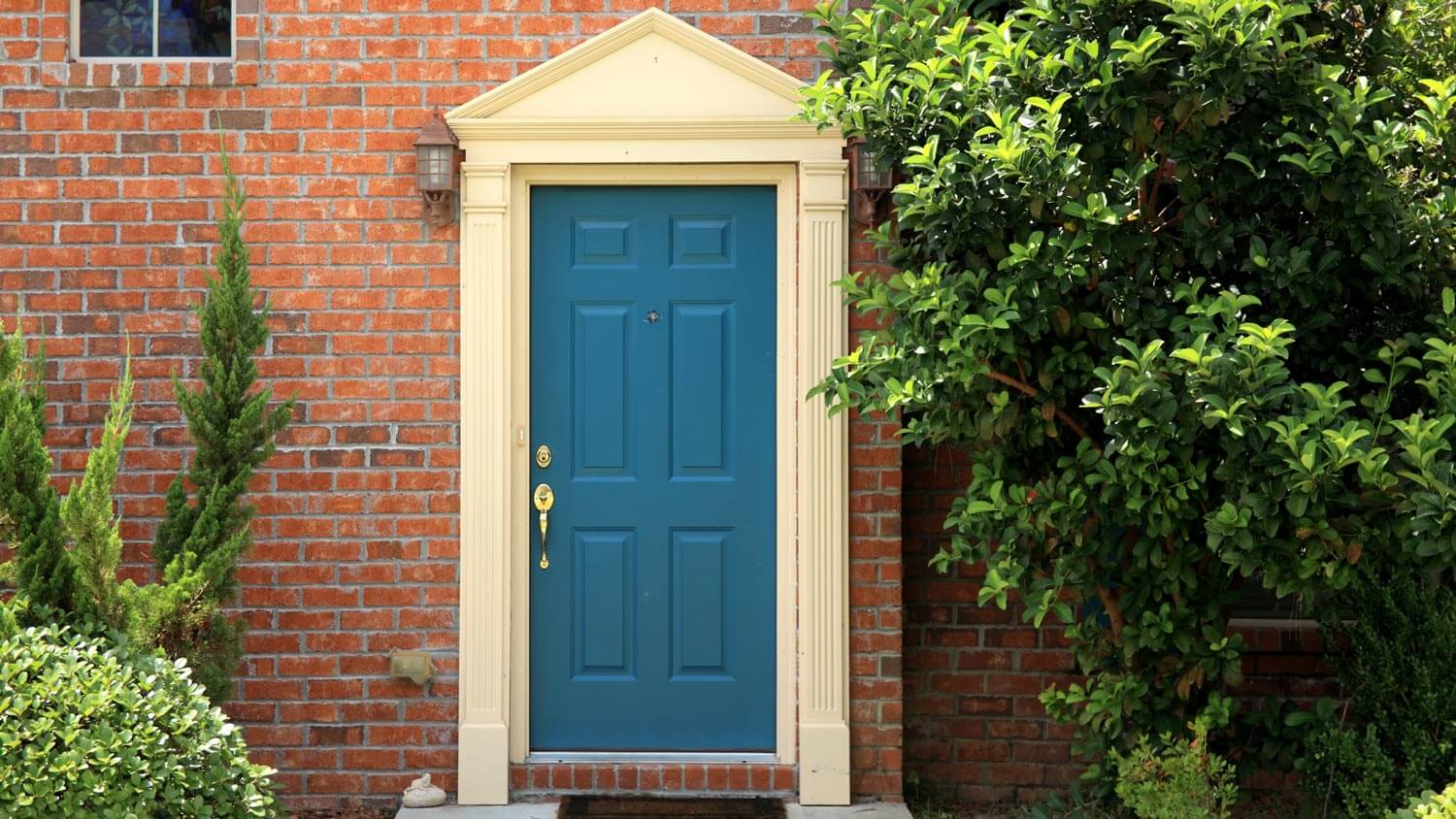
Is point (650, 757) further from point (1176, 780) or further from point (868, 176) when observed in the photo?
point (868, 176)

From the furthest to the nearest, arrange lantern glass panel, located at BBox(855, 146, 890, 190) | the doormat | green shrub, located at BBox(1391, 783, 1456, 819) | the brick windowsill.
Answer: the brick windowsill
lantern glass panel, located at BBox(855, 146, 890, 190)
the doormat
green shrub, located at BBox(1391, 783, 1456, 819)

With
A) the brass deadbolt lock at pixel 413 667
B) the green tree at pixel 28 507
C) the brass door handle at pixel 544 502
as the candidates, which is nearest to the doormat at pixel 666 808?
the brass deadbolt lock at pixel 413 667

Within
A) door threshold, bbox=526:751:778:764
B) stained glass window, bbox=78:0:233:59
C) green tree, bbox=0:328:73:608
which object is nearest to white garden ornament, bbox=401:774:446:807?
door threshold, bbox=526:751:778:764

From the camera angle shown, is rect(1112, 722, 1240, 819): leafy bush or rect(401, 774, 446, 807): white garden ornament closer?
rect(1112, 722, 1240, 819): leafy bush

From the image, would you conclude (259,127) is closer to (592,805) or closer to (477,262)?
(477,262)

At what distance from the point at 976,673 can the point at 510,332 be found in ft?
7.46

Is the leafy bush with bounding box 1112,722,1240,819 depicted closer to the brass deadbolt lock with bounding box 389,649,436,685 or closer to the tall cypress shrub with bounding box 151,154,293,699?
the brass deadbolt lock with bounding box 389,649,436,685

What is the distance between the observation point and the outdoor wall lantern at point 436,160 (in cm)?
498

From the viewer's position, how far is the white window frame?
510cm

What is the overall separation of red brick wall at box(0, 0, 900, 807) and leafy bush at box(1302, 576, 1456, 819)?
153cm

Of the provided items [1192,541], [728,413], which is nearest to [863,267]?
[728,413]

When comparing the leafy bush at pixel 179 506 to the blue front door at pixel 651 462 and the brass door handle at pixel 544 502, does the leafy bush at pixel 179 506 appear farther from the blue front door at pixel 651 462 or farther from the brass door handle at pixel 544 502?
the blue front door at pixel 651 462

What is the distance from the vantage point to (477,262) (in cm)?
507

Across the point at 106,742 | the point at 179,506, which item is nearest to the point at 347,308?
the point at 179,506
